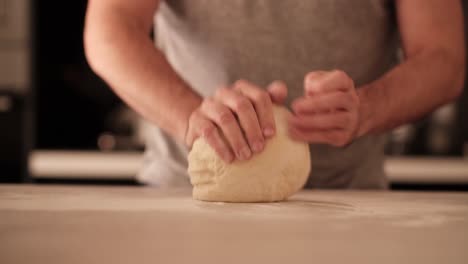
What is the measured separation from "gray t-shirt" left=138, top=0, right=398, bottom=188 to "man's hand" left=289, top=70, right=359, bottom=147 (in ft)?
0.95

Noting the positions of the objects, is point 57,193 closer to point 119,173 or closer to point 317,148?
point 317,148

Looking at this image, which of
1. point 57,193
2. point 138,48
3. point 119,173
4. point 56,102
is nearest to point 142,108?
point 138,48

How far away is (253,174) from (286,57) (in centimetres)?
41

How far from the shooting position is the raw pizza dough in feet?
2.48

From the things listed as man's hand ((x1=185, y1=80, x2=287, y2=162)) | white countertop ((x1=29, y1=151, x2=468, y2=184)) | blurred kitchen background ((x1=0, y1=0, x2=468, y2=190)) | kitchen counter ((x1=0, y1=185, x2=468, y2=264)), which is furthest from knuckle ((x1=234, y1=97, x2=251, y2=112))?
blurred kitchen background ((x1=0, y1=0, x2=468, y2=190))

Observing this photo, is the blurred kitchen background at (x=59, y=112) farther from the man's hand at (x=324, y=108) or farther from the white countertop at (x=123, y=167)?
the man's hand at (x=324, y=108)

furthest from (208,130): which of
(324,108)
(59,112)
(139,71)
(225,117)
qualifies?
(59,112)

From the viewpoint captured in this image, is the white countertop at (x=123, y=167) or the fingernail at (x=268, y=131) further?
the white countertop at (x=123, y=167)

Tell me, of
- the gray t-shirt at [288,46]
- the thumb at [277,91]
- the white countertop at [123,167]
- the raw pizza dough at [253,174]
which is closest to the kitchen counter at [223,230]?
the raw pizza dough at [253,174]

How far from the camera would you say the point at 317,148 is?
111cm

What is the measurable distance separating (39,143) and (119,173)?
0.42 meters

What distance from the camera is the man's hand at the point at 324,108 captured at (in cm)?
78

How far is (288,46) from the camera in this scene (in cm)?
112

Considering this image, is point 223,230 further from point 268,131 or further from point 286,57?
point 286,57
